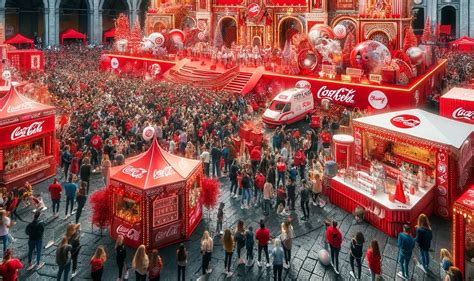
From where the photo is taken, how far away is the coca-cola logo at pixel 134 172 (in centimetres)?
1120

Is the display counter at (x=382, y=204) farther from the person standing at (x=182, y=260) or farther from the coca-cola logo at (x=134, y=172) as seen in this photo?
the coca-cola logo at (x=134, y=172)

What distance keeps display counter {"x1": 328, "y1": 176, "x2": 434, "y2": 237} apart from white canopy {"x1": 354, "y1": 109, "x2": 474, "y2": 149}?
1725mm

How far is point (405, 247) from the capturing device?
381 inches

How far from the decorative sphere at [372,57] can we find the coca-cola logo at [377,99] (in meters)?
2.80

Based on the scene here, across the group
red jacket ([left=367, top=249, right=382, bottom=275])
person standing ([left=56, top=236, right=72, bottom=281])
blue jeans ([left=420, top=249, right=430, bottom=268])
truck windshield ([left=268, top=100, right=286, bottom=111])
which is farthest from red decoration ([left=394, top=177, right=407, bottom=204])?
truck windshield ([left=268, top=100, right=286, bottom=111])

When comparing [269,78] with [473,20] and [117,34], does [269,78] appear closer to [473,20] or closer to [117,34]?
[117,34]

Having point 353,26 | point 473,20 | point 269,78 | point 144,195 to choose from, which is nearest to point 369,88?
point 269,78

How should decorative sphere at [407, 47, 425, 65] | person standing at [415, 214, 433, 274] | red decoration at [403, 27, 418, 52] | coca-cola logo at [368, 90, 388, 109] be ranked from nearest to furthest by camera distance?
person standing at [415, 214, 433, 274], coca-cola logo at [368, 90, 388, 109], decorative sphere at [407, 47, 425, 65], red decoration at [403, 27, 418, 52]

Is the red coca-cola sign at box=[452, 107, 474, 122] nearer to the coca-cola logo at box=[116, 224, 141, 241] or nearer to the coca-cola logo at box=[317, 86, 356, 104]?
the coca-cola logo at box=[317, 86, 356, 104]

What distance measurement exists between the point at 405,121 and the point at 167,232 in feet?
30.6

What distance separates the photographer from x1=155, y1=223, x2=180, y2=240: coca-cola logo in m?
11.2

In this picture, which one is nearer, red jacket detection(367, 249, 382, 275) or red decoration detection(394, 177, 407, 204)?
red jacket detection(367, 249, 382, 275)

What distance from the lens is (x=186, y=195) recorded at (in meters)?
11.5

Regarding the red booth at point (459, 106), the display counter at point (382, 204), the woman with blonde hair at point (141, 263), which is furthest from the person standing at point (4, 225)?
the red booth at point (459, 106)
